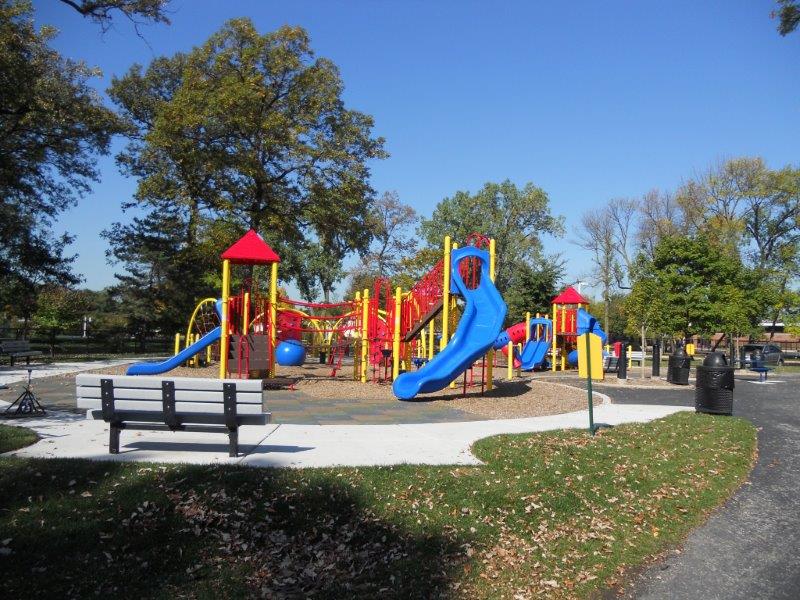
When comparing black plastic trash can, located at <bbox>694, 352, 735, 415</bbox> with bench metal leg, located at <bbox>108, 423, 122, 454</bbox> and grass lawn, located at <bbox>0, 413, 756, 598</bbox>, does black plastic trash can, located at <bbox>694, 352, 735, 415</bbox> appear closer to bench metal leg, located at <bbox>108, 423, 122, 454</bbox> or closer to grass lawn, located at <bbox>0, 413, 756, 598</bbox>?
grass lawn, located at <bbox>0, 413, 756, 598</bbox>

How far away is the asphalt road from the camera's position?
4492 millimetres

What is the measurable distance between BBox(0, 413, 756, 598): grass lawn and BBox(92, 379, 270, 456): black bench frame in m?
0.63

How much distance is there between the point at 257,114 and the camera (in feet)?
→ 85.3

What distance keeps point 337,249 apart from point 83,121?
12716 mm

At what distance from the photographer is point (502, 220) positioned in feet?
164

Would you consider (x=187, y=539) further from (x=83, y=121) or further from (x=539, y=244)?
(x=539, y=244)

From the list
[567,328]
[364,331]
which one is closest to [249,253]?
[364,331]

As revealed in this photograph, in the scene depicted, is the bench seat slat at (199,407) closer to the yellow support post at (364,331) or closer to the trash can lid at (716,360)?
the trash can lid at (716,360)

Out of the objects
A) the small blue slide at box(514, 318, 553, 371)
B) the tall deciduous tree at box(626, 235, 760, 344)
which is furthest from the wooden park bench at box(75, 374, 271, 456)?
the tall deciduous tree at box(626, 235, 760, 344)

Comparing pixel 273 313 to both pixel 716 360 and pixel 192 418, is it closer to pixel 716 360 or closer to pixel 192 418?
pixel 192 418

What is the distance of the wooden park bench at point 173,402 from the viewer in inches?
265

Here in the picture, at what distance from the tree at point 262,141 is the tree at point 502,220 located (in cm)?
2105

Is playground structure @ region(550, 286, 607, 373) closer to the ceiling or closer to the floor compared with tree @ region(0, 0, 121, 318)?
closer to the floor

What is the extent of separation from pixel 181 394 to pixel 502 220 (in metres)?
45.2
